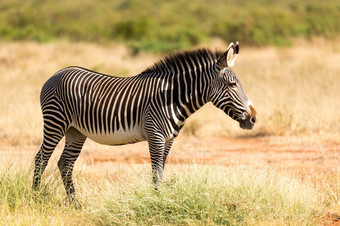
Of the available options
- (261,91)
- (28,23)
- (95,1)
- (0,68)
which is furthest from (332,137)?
(95,1)

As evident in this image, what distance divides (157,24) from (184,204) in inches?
1548

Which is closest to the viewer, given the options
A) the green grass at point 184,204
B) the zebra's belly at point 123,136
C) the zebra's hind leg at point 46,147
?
the green grass at point 184,204

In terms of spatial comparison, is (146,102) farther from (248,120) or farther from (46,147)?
(46,147)

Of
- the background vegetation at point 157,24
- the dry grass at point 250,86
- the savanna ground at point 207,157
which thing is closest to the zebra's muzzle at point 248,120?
the savanna ground at point 207,157

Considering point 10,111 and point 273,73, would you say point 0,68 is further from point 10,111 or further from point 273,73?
point 273,73

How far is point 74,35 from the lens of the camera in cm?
3775

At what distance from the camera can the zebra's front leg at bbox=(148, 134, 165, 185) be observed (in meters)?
6.39

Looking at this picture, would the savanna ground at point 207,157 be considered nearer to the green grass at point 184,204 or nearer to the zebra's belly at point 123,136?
the green grass at point 184,204

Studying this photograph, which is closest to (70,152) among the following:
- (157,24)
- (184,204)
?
(184,204)

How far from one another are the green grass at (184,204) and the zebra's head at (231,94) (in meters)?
0.66

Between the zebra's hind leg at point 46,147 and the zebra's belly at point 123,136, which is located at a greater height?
the zebra's belly at point 123,136

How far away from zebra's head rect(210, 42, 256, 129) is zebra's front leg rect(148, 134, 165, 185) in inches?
31.0

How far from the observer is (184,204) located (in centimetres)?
576

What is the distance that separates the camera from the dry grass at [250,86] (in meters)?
12.5
